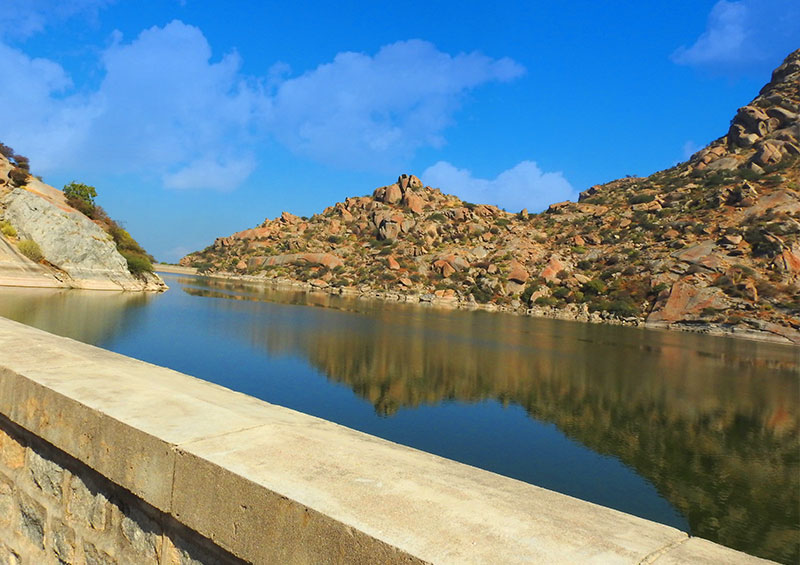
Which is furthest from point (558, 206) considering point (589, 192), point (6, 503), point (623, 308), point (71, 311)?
point (6, 503)

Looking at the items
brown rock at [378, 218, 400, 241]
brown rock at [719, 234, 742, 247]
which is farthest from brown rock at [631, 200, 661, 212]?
brown rock at [378, 218, 400, 241]

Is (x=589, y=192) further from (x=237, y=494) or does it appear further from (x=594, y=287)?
(x=237, y=494)

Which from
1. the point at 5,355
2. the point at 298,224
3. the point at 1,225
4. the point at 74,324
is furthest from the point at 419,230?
the point at 5,355

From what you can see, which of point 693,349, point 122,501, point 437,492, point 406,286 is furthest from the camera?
point 406,286

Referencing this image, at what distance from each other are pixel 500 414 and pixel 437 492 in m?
13.6

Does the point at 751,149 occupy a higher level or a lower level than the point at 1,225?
higher

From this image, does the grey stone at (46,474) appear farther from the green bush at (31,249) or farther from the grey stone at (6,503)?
the green bush at (31,249)

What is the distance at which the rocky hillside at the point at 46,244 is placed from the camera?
116 ft

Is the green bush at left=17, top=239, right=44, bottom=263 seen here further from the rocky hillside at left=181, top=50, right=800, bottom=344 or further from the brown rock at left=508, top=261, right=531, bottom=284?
the brown rock at left=508, top=261, right=531, bottom=284

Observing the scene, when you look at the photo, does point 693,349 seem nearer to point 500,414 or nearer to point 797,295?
point 797,295

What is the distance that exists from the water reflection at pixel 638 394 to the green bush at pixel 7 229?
17.2 metres

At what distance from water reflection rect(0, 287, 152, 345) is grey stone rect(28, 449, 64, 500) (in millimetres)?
16100

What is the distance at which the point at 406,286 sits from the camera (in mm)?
84688

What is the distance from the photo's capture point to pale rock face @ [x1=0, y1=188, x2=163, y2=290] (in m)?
37.3
